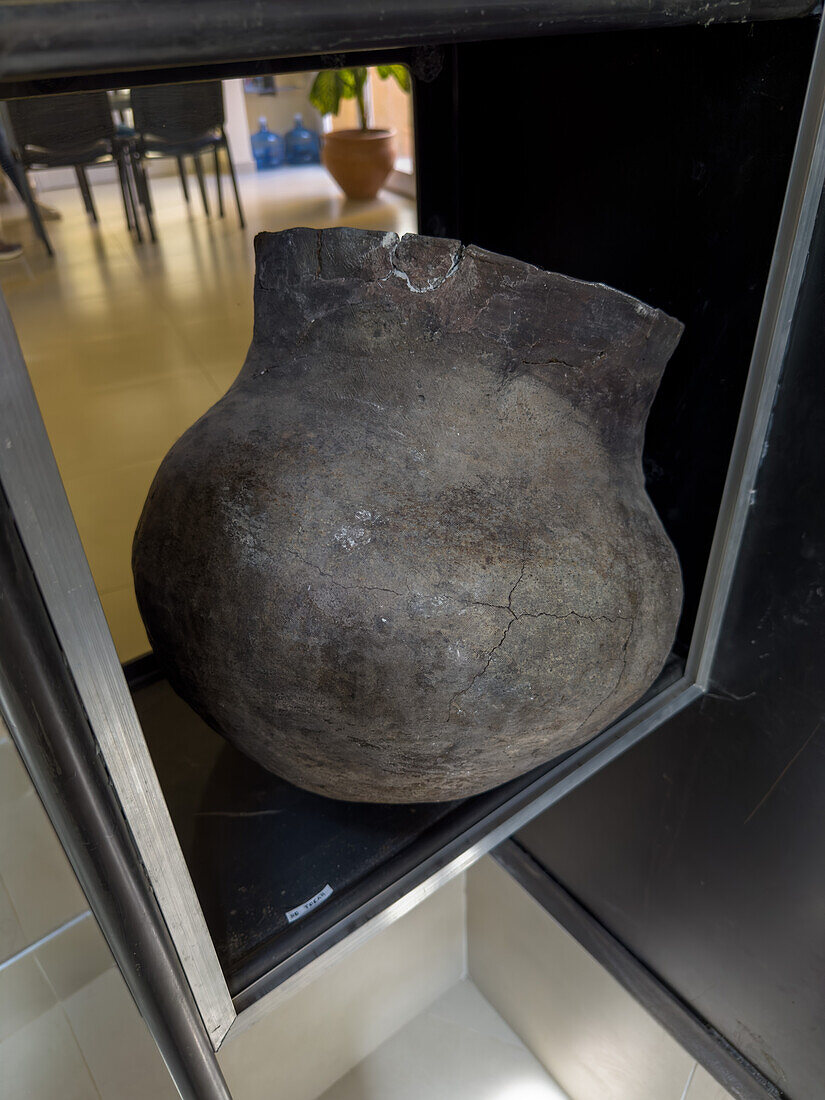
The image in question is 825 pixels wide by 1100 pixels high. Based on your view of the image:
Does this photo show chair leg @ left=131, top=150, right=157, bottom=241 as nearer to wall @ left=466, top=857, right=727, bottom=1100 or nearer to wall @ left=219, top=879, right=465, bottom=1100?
wall @ left=219, top=879, right=465, bottom=1100

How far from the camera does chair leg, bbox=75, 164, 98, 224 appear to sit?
2.84 feet

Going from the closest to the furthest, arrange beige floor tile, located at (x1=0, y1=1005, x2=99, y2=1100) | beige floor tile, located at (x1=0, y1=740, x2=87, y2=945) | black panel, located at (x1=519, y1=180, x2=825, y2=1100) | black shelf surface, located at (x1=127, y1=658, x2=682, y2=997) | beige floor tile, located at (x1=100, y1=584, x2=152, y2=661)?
beige floor tile, located at (x1=0, y1=740, x2=87, y2=945)
beige floor tile, located at (x1=0, y1=1005, x2=99, y2=1100)
black shelf surface, located at (x1=127, y1=658, x2=682, y2=997)
black panel, located at (x1=519, y1=180, x2=825, y2=1100)
beige floor tile, located at (x1=100, y1=584, x2=152, y2=661)

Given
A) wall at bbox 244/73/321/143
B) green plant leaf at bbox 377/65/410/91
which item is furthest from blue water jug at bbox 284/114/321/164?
green plant leaf at bbox 377/65/410/91

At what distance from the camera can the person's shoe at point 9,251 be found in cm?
86

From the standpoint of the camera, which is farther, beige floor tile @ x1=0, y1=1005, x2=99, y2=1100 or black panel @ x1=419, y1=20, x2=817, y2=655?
black panel @ x1=419, y1=20, x2=817, y2=655

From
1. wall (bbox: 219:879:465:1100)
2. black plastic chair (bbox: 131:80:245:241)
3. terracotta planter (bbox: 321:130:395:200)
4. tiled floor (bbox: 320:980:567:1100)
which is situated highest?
black plastic chair (bbox: 131:80:245:241)

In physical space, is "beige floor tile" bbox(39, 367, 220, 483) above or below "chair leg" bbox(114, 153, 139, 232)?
below

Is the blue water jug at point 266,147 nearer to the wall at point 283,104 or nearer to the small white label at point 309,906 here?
the wall at point 283,104

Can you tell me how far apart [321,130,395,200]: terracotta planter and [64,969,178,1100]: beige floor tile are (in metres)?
0.90

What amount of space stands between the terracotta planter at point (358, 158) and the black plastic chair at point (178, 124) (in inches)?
6.0

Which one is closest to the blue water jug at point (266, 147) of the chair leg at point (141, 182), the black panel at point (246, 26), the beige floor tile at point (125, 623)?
the chair leg at point (141, 182)

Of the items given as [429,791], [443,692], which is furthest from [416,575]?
[429,791]

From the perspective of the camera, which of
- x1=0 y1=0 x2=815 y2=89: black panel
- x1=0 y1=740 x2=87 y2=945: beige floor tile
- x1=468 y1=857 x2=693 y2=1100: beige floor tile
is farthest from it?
x1=468 y1=857 x2=693 y2=1100: beige floor tile

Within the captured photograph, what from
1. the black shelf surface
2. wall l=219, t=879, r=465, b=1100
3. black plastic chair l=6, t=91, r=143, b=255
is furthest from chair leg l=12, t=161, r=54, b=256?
wall l=219, t=879, r=465, b=1100
